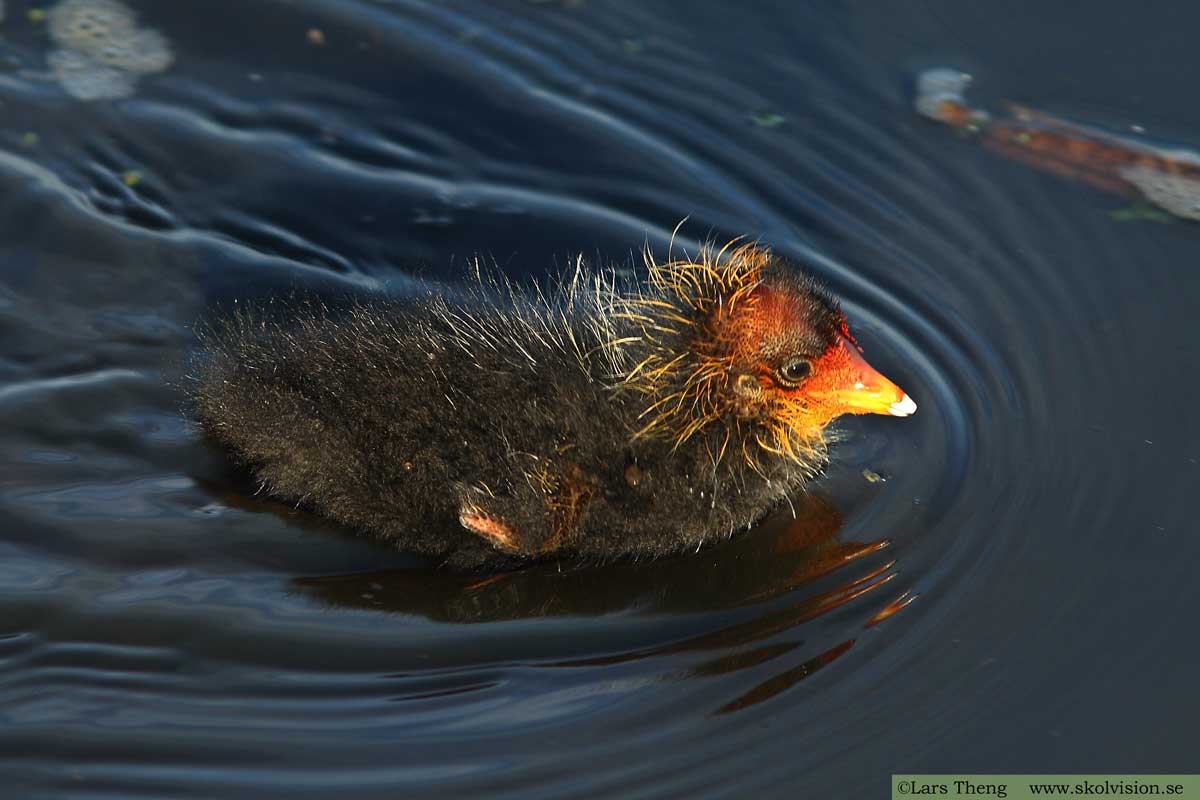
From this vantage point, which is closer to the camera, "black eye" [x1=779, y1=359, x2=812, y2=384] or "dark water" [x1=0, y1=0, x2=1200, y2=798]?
"dark water" [x1=0, y1=0, x2=1200, y2=798]

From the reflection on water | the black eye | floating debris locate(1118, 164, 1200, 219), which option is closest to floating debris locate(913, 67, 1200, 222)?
floating debris locate(1118, 164, 1200, 219)

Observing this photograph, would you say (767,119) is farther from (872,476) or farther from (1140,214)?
(872,476)

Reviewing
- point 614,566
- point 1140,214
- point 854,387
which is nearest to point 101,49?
point 614,566

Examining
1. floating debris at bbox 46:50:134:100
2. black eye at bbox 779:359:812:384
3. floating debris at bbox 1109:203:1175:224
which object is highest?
floating debris at bbox 1109:203:1175:224

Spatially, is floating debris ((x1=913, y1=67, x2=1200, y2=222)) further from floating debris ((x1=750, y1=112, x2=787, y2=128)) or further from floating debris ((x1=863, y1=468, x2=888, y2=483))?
floating debris ((x1=863, y1=468, x2=888, y2=483))

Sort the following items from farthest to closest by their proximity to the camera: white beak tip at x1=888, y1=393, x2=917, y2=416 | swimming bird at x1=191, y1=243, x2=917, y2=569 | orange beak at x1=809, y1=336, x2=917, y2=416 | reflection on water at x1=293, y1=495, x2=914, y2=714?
white beak tip at x1=888, y1=393, x2=917, y2=416
orange beak at x1=809, y1=336, x2=917, y2=416
swimming bird at x1=191, y1=243, x2=917, y2=569
reflection on water at x1=293, y1=495, x2=914, y2=714

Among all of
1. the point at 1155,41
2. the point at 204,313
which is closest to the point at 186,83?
the point at 204,313

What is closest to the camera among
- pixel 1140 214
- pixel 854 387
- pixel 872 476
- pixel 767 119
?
pixel 854 387

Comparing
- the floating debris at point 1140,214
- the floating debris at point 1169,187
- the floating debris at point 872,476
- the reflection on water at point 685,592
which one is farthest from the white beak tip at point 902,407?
the floating debris at point 1169,187

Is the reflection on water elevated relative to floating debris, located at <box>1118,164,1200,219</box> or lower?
lower
